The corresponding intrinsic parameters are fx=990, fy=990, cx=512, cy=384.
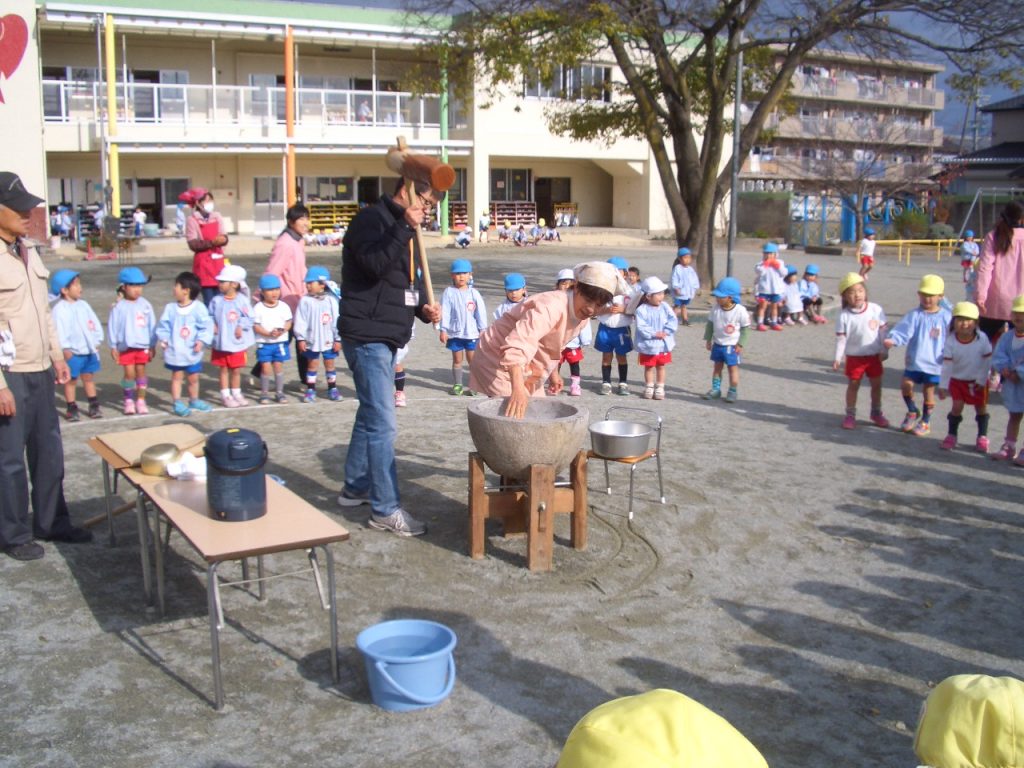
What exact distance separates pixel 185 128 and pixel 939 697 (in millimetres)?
31948

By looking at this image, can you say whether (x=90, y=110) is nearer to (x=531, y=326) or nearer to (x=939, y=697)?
(x=531, y=326)

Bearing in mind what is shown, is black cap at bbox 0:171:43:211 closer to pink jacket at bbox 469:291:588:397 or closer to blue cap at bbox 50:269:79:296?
pink jacket at bbox 469:291:588:397

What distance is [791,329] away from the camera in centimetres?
1647

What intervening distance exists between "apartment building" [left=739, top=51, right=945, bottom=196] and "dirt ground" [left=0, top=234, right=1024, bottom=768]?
121 feet

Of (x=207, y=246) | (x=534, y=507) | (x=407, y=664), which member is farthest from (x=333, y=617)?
(x=207, y=246)

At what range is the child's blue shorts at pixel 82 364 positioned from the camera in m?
9.13

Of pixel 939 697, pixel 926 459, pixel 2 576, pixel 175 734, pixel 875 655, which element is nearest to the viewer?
pixel 939 697

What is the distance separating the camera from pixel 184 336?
9414 millimetres

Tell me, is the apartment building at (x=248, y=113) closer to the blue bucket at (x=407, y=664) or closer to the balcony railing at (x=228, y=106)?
the balcony railing at (x=228, y=106)

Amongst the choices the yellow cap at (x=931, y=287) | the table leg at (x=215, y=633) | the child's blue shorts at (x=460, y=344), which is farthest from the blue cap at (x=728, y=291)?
the table leg at (x=215, y=633)

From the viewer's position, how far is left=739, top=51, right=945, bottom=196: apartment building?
45.8 metres

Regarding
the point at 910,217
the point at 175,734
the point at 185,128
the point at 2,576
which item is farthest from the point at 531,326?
the point at 910,217

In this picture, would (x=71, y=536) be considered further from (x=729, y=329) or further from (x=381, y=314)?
(x=729, y=329)

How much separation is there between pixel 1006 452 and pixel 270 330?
6.78 m
